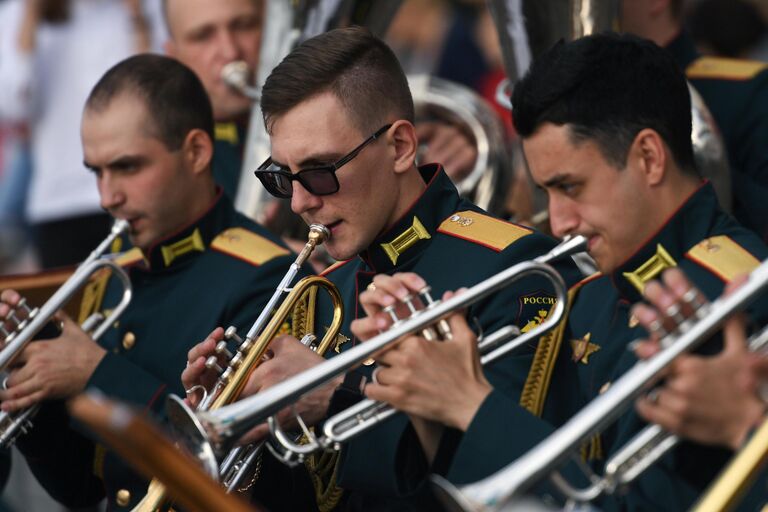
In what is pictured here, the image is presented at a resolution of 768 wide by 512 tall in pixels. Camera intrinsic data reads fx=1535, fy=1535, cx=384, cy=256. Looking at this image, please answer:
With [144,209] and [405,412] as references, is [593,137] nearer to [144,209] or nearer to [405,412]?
[405,412]

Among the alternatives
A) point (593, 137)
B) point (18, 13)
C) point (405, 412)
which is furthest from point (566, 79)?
point (18, 13)

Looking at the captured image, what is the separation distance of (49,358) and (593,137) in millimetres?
1866

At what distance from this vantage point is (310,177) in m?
3.76

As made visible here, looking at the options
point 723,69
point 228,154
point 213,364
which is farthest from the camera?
point 228,154

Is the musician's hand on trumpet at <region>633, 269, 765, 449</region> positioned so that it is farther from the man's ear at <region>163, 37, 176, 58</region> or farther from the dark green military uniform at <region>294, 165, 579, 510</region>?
the man's ear at <region>163, 37, 176, 58</region>

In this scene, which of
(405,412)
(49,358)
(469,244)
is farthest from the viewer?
(49,358)

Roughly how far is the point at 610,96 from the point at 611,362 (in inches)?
24.6

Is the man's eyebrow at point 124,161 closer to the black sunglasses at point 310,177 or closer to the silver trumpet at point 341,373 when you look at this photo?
the black sunglasses at point 310,177

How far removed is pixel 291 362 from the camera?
358cm

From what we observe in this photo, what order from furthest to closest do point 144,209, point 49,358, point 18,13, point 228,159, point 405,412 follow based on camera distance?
point 18,13
point 228,159
point 144,209
point 49,358
point 405,412

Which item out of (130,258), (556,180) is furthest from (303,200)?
(130,258)

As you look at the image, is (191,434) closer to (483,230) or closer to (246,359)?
(246,359)

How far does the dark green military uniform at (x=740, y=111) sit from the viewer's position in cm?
477

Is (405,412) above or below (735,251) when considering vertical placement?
below
